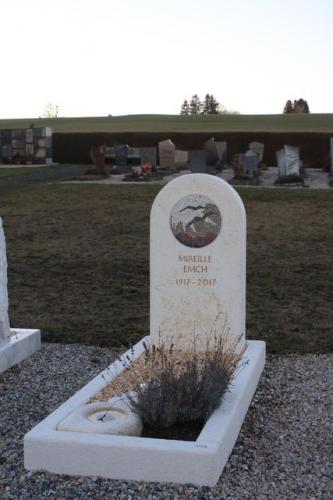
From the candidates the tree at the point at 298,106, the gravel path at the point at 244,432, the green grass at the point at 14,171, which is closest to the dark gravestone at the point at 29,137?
the green grass at the point at 14,171

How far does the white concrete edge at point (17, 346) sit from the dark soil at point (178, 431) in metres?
2.12

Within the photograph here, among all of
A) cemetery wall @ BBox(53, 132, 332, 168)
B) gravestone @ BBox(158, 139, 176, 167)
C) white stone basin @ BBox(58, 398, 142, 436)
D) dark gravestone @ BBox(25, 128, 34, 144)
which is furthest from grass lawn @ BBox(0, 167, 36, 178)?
white stone basin @ BBox(58, 398, 142, 436)

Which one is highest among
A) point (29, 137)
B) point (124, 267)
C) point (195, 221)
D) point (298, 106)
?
point (298, 106)

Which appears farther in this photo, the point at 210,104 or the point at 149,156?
the point at 210,104

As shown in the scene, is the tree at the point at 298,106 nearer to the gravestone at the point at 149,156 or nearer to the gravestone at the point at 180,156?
the gravestone at the point at 180,156

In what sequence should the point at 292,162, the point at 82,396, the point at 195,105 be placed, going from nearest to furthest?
the point at 82,396 < the point at 292,162 < the point at 195,105

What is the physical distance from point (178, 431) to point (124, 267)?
6.13 metres

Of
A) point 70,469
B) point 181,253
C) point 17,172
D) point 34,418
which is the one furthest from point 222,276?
point 17,172

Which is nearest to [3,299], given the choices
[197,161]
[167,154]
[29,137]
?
[197,161]

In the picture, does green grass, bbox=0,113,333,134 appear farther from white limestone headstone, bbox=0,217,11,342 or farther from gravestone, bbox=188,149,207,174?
white limestone headstone, bbox=0,217,11,342

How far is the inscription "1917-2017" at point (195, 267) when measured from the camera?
239 inches

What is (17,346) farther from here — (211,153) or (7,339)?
(211,153)

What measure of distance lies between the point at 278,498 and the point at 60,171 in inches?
967

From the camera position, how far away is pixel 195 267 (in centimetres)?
611
